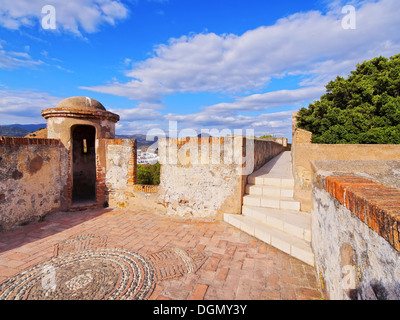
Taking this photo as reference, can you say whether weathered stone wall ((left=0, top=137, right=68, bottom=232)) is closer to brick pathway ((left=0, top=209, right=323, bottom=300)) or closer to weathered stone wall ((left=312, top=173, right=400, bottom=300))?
brick pathway ((left=0, top=209, right=323, bottom=300))

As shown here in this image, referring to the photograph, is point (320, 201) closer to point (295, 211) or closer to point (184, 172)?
point (295, 211)

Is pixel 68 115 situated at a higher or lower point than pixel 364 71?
A: lower

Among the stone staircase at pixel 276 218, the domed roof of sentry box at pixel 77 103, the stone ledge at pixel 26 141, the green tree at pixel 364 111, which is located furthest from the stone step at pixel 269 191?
the green tree at pixel 364 111

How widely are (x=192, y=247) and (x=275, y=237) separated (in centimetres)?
143

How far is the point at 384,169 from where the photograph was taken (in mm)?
2324

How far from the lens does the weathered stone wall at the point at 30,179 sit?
14.0 feet

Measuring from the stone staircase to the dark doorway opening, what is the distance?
5.80 metres

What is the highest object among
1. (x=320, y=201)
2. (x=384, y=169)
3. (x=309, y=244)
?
(x=384, y=169)

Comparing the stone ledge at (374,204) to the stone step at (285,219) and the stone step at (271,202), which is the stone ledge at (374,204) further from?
the stone step at (271,202)

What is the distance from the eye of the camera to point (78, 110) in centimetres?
540

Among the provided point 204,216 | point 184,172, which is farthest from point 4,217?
point 204,216

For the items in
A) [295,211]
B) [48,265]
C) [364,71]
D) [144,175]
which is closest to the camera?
[48,265]

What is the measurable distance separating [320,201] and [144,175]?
21.2 ft

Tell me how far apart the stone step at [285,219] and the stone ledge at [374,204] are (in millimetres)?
1846
